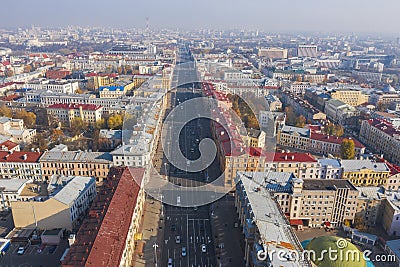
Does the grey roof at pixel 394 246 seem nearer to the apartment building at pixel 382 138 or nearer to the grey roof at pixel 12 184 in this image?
the apartment building at pixel 382 138

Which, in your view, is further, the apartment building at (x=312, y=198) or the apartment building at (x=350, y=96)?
the apartment building at (x=350, y=96)

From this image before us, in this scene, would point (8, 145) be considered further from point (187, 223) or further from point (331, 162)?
point (331, 162)

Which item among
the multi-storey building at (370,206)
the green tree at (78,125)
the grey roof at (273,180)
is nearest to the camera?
the grey roof at (273,180)

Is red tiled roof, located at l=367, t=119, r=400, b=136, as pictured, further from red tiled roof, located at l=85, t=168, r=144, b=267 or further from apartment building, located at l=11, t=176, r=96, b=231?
apartment building, located at l=11, t=176, r=96, b=231

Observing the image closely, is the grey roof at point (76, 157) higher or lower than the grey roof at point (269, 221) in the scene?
lower

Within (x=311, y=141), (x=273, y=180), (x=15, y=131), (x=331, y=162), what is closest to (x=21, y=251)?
(x=273, y=180)

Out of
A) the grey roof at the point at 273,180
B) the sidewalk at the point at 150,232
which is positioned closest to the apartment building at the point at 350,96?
the grey roof at the point at 273,180

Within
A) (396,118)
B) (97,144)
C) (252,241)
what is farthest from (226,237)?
(396,118)

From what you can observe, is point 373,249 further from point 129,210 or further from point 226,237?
point 129,210
